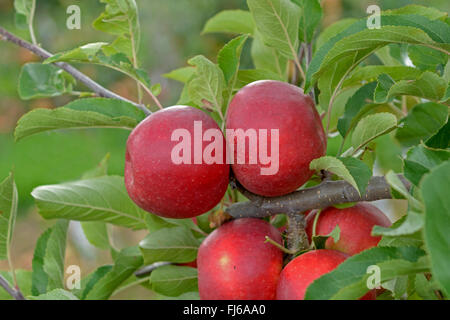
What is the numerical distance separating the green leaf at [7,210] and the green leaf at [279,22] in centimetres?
29

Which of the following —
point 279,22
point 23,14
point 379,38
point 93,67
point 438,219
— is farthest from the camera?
point 93,67

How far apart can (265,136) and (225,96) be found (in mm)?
93

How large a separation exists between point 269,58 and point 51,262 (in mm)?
Answer: 361

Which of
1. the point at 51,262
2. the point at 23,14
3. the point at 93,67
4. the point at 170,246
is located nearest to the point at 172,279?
the point at 170,246

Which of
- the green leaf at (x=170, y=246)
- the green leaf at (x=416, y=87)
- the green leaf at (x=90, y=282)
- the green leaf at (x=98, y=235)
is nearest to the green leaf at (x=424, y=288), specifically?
the green leaf at (x=416, y=87)

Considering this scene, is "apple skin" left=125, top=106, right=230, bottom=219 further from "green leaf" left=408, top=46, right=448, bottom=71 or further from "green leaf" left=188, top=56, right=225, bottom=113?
"green leaf" left=408, top=46, right=448, bottom=71

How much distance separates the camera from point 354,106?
55 cm

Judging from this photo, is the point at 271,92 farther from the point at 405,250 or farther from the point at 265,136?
the point at 405,250

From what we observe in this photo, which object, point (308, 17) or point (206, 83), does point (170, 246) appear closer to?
point (206, 83)

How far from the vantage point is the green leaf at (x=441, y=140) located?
1.44 ft

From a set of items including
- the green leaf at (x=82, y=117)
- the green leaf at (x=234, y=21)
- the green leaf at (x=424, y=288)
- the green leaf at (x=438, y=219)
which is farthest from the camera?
the green leaf at (x=234, y=21)

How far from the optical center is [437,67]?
0.57m

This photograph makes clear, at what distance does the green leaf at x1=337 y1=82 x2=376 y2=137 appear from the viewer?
0.55m

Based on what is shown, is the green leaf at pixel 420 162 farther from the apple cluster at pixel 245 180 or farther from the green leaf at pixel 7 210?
the green leaf at pixel 7 210
